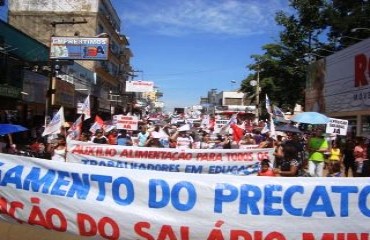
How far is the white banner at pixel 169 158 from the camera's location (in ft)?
35.2

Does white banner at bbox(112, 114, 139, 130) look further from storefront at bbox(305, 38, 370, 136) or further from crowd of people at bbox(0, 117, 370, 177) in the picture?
storefront at bbox(305, 38, 370, 136)

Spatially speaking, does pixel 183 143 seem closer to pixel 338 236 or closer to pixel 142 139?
pixel 142 139

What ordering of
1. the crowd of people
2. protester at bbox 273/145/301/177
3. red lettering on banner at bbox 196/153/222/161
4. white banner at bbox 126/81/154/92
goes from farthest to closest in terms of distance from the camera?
white banner at bbox 126/81/154/92
red lettering on banner at bbox 196/153/222/161
the crowd of people
protester at bbox 273/145/301/177

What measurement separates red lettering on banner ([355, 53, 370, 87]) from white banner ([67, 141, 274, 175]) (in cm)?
1156

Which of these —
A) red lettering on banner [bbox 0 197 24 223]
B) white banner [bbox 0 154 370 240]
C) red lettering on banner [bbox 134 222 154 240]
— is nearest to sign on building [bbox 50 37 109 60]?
red lettering on banner [bbox 0 197 24 223]

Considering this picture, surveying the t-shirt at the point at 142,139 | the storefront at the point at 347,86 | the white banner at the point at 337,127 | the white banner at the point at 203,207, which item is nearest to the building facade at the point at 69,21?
the storefront at the point at 347,86

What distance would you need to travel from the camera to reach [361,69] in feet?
74.7

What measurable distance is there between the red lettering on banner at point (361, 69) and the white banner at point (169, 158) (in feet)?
37.9

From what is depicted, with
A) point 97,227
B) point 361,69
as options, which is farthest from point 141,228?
point 361,69

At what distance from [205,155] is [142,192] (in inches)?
267

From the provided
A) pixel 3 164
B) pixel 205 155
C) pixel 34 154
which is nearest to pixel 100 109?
pixel 34 154

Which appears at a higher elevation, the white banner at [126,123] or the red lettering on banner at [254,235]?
the white banner at [126,123]

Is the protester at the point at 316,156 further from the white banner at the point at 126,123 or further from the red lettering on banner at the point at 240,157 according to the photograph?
the white banner at the point at 126,123

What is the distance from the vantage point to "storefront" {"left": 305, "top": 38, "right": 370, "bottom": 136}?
2251 centimetres
